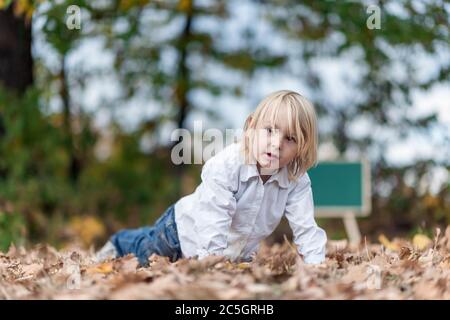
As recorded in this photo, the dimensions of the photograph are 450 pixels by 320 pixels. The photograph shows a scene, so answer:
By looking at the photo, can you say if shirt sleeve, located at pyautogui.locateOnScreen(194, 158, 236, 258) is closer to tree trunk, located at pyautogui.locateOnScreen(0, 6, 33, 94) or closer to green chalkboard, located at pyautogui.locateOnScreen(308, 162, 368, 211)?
green chalkboard, located at pyautogui.locateOnScreen(308, 162, 368, 211)

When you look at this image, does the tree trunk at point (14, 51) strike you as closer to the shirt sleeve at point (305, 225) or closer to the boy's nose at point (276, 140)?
the shirt sleeve at point (305, 225)

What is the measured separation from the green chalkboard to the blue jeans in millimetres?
3001

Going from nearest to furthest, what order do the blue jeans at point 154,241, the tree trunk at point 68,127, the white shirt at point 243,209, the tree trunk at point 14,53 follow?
the white shirt at point 243,209 → the blue jeans at point 154,241 → the tree trunk at point 14,53 → the tree trunk at point 68,127

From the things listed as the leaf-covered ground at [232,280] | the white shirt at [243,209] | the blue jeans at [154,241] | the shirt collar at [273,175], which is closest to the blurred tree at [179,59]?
the blue jeans at [154,241]

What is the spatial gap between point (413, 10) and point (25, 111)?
3.72 meters

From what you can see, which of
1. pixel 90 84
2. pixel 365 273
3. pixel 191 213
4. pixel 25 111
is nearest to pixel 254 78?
pixel 90 84

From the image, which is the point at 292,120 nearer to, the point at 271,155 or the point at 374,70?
the point at 271,155

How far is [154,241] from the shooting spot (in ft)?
11.9

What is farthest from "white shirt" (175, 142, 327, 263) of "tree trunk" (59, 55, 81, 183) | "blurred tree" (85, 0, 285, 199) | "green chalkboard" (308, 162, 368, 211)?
"blurred tree" (85, 0, 285, 199)

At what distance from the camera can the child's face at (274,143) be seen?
9.39 ft

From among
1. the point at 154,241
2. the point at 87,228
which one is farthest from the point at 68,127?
the point at 154,241

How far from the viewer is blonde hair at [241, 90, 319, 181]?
2865mm

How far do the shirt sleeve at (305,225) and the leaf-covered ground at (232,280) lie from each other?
0.60 feet
